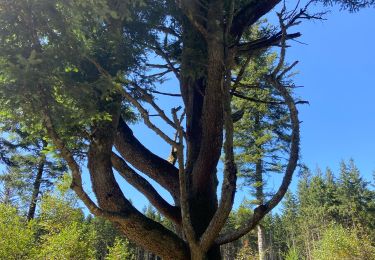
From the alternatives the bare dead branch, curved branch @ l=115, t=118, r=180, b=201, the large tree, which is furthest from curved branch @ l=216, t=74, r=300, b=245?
curved branch @ l=115, t=118, r=180, b=201

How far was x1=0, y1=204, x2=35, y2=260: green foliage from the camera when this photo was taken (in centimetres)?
1221

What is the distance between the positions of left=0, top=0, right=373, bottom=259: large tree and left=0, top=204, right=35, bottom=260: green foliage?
8.53 m

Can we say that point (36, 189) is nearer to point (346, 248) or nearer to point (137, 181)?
point (346, 248)

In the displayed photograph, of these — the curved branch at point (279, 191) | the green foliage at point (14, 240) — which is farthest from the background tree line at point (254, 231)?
the curved branch at point (279, 191)

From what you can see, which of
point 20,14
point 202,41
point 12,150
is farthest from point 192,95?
point 12,150

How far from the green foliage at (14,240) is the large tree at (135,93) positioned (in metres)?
8.53

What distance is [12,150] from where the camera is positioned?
63.9 feet

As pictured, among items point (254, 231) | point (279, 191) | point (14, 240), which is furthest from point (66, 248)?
point (254, 231)

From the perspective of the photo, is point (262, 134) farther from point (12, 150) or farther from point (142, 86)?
point (142, 86)

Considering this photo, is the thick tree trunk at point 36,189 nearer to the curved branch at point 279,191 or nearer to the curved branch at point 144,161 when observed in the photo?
the curved branch at point 144,161

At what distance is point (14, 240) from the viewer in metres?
12.4

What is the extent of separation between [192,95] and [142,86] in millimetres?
1250

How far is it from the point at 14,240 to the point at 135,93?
972 centimetres

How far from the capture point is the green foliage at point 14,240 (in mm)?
12211
